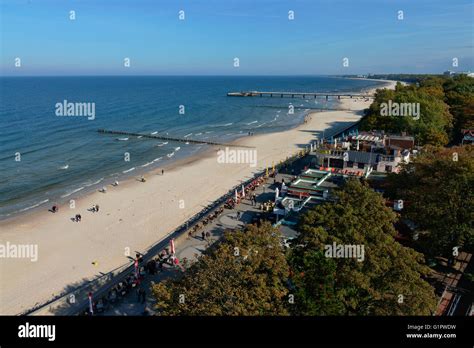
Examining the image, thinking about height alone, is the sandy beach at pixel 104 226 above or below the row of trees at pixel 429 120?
below

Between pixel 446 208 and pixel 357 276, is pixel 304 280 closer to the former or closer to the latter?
pixel 357 276

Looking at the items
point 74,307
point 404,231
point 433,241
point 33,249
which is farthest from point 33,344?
point 33,249

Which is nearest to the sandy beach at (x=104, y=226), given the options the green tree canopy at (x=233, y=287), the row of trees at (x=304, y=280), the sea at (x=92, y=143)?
the sea at (x=92, y=143)

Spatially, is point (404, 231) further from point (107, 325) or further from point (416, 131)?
point (416, 131)

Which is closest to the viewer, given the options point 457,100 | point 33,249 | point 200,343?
point 200,343

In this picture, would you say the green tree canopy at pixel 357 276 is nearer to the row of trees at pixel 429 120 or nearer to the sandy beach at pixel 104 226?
the sandy beach at pixel 104 226

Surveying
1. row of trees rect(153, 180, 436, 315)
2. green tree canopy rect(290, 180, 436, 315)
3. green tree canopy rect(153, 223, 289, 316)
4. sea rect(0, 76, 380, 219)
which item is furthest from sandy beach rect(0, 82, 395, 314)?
green tree canopy rect(290, 180, 436, 315)
